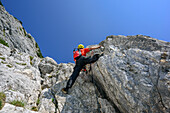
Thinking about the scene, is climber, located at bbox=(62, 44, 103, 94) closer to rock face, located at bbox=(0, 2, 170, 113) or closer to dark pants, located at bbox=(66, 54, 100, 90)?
dark pants, located at bbox=(66, 54, 100, 90)

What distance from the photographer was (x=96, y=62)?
12.6m

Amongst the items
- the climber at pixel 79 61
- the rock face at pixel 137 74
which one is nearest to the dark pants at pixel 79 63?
the climber at pixel 79 61

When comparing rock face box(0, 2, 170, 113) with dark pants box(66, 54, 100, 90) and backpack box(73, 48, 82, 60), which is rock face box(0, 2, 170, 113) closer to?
dark pants box(66, 54, 100, 90)

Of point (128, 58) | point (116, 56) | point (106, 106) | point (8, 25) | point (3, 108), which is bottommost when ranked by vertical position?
point (106, 106)

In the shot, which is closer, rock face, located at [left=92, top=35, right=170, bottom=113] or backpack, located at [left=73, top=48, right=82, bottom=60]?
rock face, located at [left=92, top=35, right=170, bottom=113]

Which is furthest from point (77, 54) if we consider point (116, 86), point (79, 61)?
point (116, 86)

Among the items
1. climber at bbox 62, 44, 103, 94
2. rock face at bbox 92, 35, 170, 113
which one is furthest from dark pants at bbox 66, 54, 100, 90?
rock face at bbox 92, 35, 170, 113

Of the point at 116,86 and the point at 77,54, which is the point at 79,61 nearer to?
the point at 77,54

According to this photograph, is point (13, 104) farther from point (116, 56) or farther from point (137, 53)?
point (137, 53)

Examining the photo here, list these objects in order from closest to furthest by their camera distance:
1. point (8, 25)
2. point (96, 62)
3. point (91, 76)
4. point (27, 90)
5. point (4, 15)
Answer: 1. point (27, 90)
2. point (96, 62)
3. point (91, 76)
4. point (8, 25)
5. point (4, 15)

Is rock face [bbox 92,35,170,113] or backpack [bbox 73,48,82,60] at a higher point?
backpack [bbox 73,48,82,60]

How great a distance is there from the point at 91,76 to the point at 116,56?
4811mm

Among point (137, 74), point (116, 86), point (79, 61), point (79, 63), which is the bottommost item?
point (116, 86)

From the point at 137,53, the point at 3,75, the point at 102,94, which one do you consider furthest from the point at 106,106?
the point at 3,75
